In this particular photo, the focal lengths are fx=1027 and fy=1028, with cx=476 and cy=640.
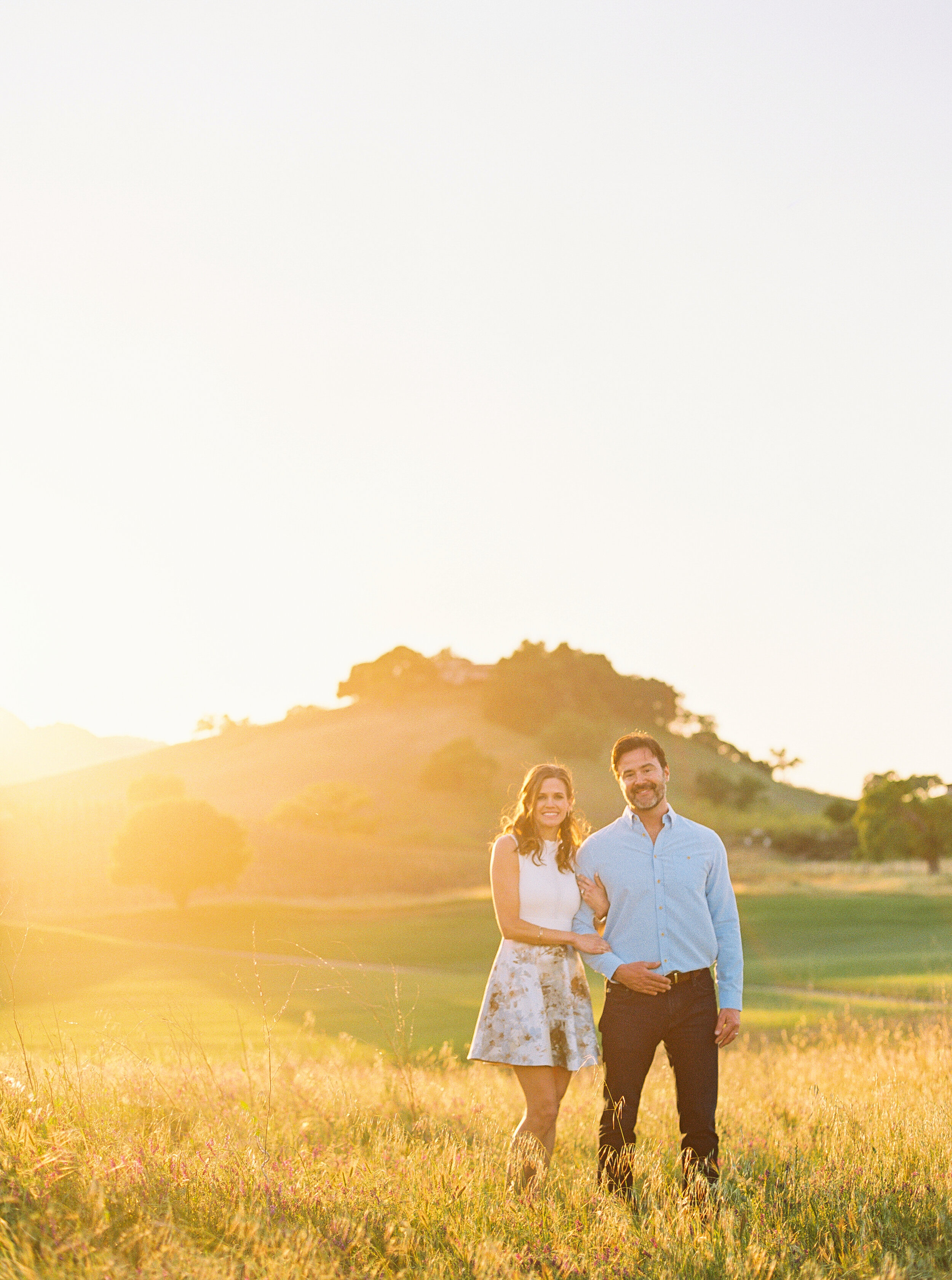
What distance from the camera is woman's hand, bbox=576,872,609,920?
4.85 metres

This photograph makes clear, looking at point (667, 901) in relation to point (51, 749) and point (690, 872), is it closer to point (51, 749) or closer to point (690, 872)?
point (690, 872)

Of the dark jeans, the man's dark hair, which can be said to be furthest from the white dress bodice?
the man's dark hair

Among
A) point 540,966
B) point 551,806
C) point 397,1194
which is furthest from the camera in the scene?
point 551,806

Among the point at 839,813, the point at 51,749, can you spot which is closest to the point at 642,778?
the point at 839,813

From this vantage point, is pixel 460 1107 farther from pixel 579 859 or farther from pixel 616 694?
pixel 616 694

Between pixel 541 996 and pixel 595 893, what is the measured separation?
0.53 m

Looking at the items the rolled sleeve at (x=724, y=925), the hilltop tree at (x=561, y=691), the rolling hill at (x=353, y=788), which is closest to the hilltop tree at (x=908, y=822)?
the rolling hill at (x=353, y=788)

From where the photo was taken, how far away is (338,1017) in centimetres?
1486

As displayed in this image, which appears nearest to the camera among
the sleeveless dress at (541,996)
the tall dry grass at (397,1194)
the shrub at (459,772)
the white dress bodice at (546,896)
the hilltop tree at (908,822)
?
the tall dry grass at (397,1194)

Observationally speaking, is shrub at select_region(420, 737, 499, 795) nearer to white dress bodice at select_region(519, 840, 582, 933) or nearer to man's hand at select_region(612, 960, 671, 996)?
white dress bodice at select_region(519, 840, 582, 933)

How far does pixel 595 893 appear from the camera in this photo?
4.85 metres

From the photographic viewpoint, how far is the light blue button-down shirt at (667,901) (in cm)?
464

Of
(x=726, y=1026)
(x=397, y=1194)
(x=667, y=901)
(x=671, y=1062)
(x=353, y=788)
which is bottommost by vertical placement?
(x=353, y=788)

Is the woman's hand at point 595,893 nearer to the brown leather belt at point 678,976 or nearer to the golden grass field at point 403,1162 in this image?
the brown leather belt at point 678,976
